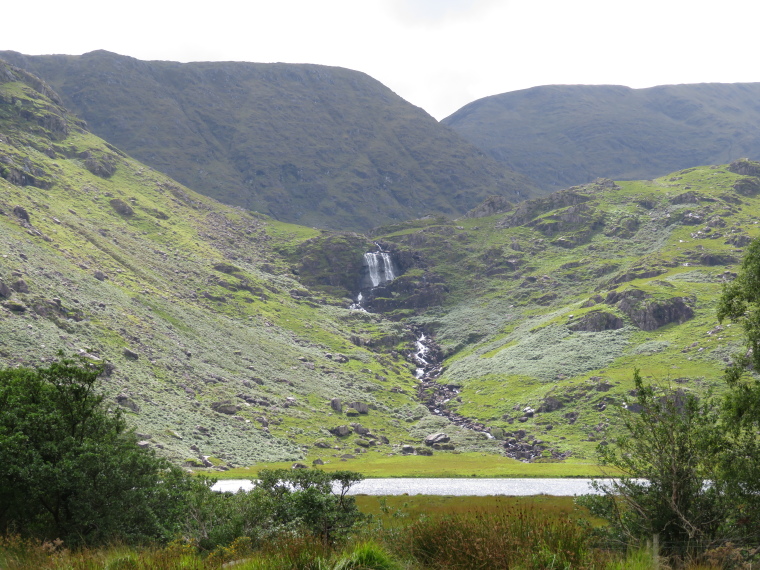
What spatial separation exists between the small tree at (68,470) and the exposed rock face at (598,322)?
17157 cm

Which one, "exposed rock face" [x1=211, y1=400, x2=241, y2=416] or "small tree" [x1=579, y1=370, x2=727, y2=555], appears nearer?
"small tree" [x1=579, y1=370, x2=727, y2=555]

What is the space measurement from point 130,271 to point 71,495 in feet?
552

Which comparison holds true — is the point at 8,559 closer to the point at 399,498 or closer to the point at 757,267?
the point at 757,267

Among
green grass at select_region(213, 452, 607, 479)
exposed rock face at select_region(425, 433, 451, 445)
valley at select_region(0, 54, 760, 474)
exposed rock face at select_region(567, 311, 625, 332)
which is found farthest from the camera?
exposed rock face at select_region(567, 311, 625, 332)

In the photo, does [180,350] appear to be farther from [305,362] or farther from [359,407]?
[359,407]

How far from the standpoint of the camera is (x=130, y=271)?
172 meters

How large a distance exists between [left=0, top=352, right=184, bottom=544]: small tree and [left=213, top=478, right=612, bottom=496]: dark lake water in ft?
184

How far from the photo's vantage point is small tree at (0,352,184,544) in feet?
62.4

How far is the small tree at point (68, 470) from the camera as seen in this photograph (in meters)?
19.0

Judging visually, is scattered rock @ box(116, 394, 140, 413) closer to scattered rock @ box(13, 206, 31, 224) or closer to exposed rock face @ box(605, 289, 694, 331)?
scattered rock @ box(13, 206, 31, 224)

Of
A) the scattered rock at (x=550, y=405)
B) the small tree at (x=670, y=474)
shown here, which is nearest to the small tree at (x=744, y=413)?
the small tree at (x=670, y=474)

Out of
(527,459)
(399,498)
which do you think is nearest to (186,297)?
(527,459)

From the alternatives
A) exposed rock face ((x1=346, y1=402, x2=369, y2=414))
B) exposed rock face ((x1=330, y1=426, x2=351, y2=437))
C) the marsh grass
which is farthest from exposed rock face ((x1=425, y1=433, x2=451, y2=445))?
the marsh grass

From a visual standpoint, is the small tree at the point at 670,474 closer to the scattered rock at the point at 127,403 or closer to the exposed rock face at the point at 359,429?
the scattered rock at the point at 127,403
